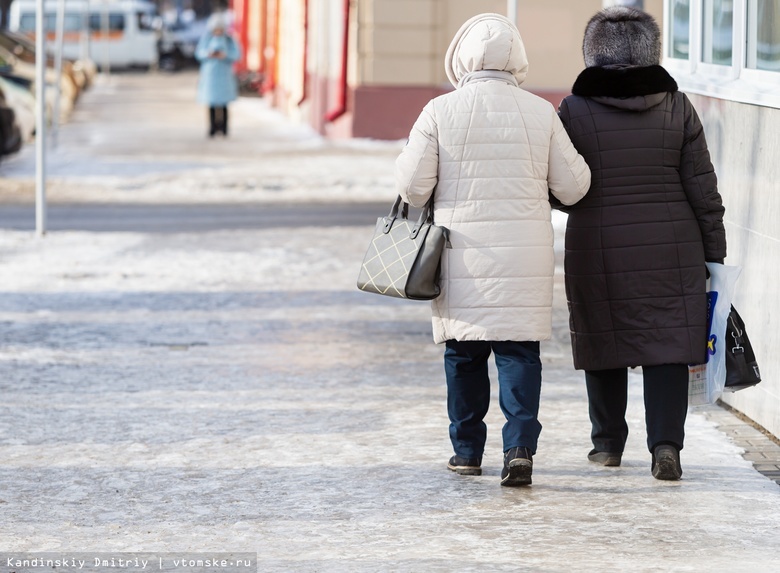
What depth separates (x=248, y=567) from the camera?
174 inches

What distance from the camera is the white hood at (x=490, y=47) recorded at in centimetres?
526

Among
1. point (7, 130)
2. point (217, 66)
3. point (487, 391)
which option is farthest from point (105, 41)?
point (487, 391)

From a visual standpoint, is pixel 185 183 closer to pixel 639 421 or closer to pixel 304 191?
pixel 304 191

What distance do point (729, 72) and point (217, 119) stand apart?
18114mm

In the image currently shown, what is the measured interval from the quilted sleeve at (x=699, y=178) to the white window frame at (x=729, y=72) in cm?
73

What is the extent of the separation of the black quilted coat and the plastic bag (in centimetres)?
5

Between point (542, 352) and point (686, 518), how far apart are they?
3159 millimetres

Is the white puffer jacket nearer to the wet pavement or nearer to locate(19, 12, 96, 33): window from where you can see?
the wet pavement

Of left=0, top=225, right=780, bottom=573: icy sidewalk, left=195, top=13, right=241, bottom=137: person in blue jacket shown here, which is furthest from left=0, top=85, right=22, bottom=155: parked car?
left=0, top=225, right=780, bottom=573: icy sidewalk

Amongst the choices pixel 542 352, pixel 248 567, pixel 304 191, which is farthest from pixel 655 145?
pixel 304 191

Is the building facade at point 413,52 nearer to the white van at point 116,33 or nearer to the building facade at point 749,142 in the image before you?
the building facade at point 749,142

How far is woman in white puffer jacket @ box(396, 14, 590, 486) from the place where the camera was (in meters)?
5.25

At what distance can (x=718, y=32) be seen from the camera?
23.0 feet

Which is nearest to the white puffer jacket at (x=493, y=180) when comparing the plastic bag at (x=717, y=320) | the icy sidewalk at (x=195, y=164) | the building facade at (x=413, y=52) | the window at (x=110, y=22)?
the plastic bag at (x=717, y=320)
